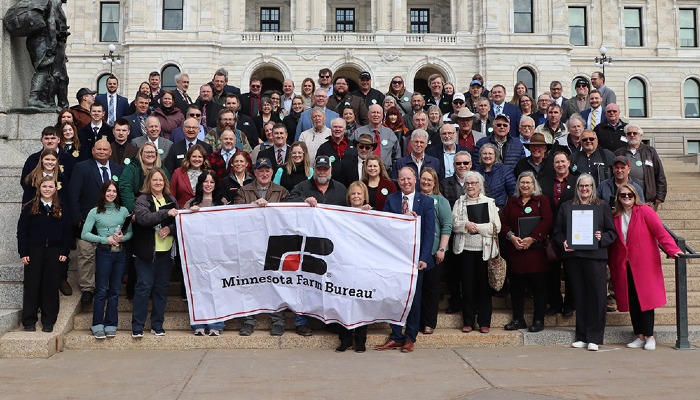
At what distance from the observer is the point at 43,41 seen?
10.1 meters

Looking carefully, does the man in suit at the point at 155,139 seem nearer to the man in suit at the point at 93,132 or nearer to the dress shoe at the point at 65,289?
the man in suit at the point at 93,132

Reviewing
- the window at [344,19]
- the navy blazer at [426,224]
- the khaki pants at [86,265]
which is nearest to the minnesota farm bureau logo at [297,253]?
the navy blazer at [426,224]

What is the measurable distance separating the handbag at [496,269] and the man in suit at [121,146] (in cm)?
535

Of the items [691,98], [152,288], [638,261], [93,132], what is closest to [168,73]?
[93,132]

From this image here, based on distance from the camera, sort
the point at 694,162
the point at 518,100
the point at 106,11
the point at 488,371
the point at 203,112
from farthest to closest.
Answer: the point at 106,11 → the point at 694,162 → the point at 518,100 → the point at 203,112 → the point at 488,371

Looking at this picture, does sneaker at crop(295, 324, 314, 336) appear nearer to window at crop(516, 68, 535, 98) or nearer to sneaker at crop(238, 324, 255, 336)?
sneaker at crop(238, 324, 255, 336)

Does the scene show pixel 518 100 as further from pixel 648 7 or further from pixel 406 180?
pixel 648 7

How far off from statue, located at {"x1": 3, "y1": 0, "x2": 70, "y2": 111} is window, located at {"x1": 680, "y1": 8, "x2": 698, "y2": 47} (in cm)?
4579

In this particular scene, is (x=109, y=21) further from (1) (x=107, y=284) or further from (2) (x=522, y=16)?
(1) (x=107, y=284)

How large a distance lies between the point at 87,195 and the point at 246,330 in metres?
2.78

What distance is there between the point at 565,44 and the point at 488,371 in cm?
3825

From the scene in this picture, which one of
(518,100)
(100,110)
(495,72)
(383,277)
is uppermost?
(495,72)

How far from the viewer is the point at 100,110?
32.3ft

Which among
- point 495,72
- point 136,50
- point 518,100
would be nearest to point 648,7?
point 495,72
